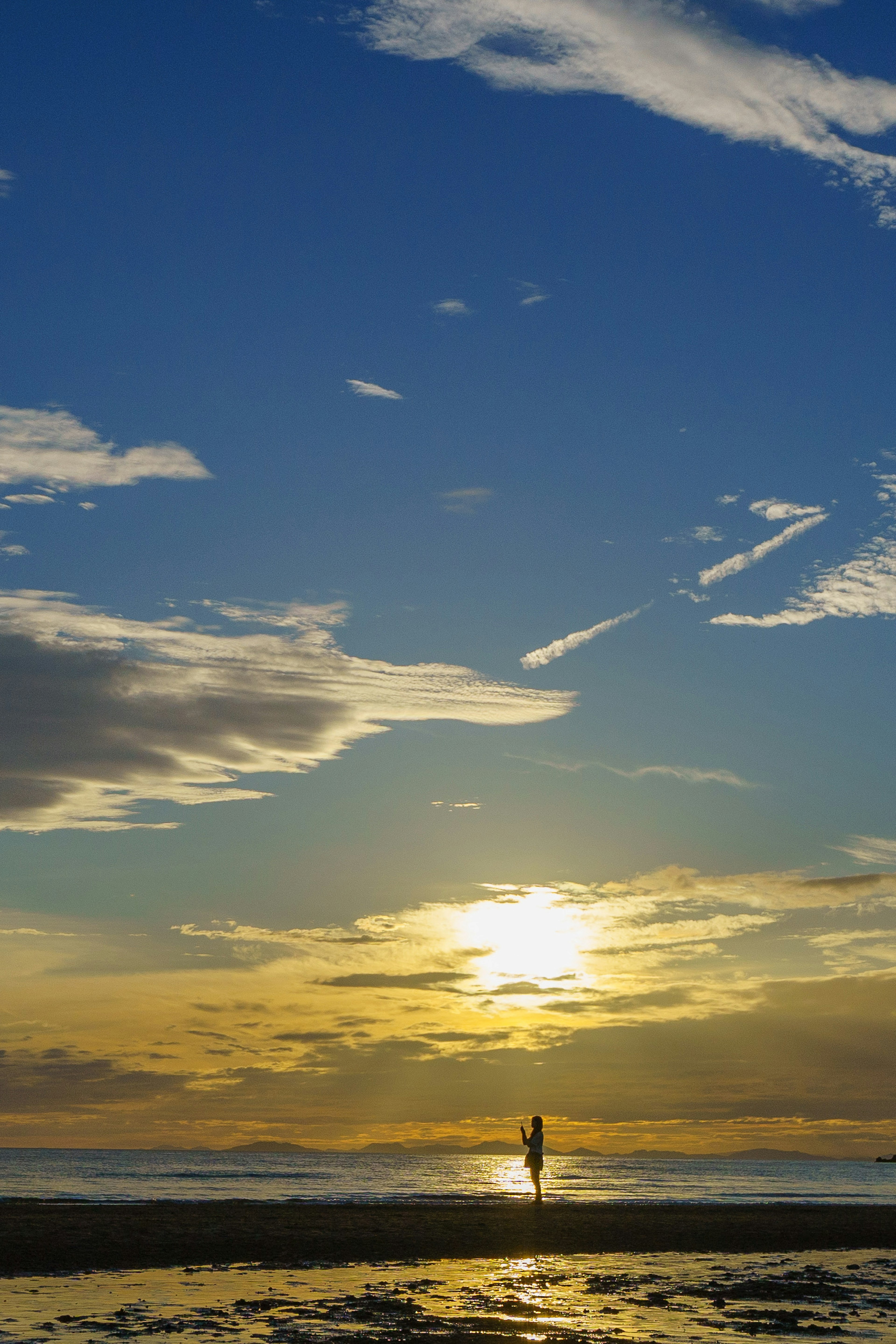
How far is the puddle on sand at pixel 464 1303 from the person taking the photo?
651 inches

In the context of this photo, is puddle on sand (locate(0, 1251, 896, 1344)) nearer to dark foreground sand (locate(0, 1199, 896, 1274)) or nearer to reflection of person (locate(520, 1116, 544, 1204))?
dark foreground sand (locate(0, 1199, 896, 1274))

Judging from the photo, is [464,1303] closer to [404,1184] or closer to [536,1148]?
[536,1148]

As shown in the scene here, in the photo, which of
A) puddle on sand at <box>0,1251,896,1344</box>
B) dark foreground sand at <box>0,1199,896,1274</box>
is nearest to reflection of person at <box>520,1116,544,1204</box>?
dark foreground sand at <box>0,1199,896,1274</box>

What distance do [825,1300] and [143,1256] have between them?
15129 mm

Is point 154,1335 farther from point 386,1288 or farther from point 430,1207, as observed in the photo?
point 430,1207

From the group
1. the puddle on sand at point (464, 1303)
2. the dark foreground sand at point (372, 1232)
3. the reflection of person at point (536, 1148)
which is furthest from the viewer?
the reflection of person at point (536, 1148)

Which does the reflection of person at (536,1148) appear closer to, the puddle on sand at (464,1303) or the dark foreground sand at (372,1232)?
the dark foreground sand at (372,1232)

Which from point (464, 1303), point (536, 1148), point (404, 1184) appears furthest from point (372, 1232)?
point (404, 1184)

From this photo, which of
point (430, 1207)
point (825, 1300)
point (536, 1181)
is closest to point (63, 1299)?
point (825, 1300)

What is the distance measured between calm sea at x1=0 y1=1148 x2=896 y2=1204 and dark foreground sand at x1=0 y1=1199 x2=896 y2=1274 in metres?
14.3

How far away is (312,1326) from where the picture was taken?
1698 cm

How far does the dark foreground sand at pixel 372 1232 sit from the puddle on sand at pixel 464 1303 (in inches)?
81.8

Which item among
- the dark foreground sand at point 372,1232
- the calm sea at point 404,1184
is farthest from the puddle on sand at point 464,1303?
the calm sea at point 404,1184

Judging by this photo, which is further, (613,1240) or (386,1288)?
(613,1240)
